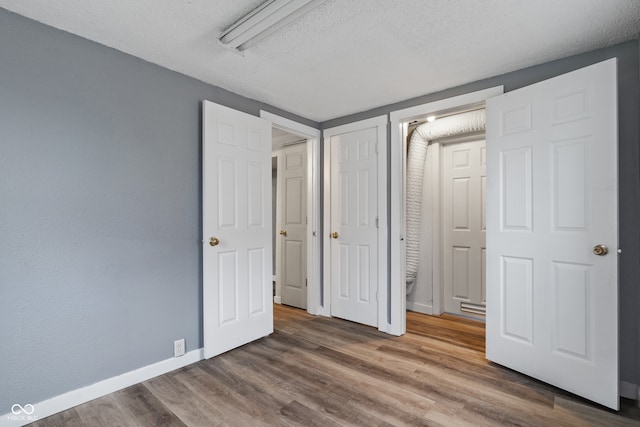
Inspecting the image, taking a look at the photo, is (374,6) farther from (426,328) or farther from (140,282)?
(426,328)

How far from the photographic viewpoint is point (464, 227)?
3.62 m

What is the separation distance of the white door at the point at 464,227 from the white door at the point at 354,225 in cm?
113

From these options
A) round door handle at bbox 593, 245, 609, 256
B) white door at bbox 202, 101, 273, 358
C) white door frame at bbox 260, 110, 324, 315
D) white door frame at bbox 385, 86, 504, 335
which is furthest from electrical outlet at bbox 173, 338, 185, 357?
round door handle at bbox 593, 245, 609, 256

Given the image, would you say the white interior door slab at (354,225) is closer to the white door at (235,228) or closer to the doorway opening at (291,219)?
the doorway opening at (291,219)

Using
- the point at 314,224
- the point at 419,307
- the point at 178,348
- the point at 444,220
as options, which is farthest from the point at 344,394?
the point at 444,220

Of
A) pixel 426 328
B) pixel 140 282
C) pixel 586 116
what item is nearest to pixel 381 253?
pixel 426 328

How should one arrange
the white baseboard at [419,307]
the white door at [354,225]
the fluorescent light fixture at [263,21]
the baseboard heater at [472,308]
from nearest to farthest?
the fluorescent light fixture at [263,21] → the white door at [354,225] → the baseboard heater at [472,308] → the white baseboard at [419,307]

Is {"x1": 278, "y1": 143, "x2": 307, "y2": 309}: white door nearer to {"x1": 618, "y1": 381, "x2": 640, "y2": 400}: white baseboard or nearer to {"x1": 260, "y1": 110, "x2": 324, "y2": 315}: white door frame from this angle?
{"x1": 260, "y1": 110, "x2": 324, "y2": 315}: white door frame

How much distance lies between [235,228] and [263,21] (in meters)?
1.57

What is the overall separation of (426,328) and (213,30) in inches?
125

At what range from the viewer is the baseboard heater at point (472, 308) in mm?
3447

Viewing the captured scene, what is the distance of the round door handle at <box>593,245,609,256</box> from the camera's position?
1786 millimetres

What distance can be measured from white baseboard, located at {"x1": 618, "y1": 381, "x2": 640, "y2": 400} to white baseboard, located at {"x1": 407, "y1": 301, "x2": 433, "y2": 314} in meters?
1.82

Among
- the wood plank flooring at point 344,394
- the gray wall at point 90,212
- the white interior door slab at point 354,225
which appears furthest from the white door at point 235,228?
the white interior door slab at point 354,225
